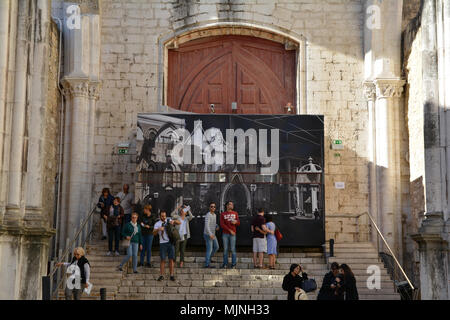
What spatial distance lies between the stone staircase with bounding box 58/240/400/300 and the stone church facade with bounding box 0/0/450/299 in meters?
1.34

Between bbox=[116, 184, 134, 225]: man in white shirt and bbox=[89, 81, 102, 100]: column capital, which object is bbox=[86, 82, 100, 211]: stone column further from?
bbox=[116, 184, 134, 225]: man in white shirt

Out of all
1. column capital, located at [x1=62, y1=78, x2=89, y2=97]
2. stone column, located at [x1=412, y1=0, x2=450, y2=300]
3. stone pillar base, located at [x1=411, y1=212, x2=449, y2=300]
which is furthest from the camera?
column capital, located at [x1=62, y1=78, x2=89, y2=97]

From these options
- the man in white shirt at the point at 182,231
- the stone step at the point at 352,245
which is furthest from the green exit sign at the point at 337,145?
the man in white shirt at the point at 182,231

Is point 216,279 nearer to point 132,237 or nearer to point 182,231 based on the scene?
point 182,231

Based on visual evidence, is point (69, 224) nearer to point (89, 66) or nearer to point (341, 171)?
point (89, 66)

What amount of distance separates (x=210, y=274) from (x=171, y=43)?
22.7 feet

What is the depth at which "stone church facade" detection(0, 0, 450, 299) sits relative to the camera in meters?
20.0

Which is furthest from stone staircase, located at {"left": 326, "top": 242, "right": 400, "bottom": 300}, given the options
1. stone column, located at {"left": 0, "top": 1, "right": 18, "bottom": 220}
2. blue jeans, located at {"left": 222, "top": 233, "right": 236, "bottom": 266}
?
stone column, located at {"left": 0, "top": 1, "right": 18, "bottom": 220}

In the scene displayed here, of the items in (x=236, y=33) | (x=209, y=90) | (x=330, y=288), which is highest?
(x=236, y=33)

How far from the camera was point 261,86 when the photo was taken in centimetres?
2159

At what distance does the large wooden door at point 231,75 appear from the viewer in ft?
70.5

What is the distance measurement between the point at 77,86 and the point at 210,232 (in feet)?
18.2

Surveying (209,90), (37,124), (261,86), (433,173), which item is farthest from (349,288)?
(209,90)

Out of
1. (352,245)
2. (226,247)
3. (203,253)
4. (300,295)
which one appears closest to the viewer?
(300,295)
